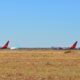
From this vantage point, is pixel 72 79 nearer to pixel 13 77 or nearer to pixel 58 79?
pixel 58 79

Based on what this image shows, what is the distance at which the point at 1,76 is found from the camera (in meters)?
31.4

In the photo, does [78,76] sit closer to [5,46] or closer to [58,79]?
[58,79]

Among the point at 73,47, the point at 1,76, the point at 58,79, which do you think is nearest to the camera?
the point at 58,79

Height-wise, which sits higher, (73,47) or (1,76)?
(1,76)

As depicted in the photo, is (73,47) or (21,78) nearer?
(21,78)

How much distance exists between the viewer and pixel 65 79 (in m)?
29.4

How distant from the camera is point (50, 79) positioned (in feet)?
96.9

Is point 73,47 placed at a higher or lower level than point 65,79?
lower

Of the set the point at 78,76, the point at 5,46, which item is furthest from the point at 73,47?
the point at 78,76

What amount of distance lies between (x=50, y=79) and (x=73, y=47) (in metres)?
130

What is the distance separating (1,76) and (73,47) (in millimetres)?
128116

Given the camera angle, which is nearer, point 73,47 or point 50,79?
point 50,79

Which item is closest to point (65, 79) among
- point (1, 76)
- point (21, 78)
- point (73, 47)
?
point (21, 78)

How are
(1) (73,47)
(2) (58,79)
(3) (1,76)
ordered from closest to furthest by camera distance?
(2) (58,79) < (3) (1,76) < (1) (73,47)
